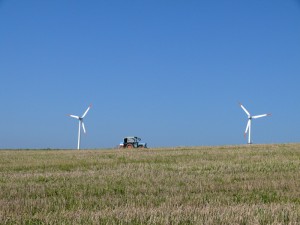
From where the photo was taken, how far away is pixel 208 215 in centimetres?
847

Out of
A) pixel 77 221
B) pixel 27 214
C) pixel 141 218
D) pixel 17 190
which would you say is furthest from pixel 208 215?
pixel 17 190

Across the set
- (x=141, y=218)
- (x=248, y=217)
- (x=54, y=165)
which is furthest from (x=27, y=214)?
(x=54, y=165)

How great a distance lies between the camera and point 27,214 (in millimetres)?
9203

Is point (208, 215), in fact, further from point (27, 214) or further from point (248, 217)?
point (27, 214)

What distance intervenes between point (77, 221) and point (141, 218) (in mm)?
1076

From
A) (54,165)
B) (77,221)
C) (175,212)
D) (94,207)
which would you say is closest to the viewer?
(77,221)

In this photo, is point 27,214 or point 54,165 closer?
point 27,214

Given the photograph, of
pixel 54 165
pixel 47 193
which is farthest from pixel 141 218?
pixel 54 165

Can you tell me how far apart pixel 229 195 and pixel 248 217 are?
12.0 feet

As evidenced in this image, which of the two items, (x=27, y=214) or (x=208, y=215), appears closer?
(x=208, y=215)

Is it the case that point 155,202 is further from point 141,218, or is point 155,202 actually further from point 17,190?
point 17,190

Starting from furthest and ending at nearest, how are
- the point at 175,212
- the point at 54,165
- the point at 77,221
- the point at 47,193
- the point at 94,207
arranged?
the point at 54,165, the point at 47,193, the point at 94,207, the point at 175,212, the point at 77,221

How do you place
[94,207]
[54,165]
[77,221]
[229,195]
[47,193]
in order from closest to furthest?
[77,221], [94,207], [229,195], [47,193], [54,165]

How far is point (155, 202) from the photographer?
10609mm
